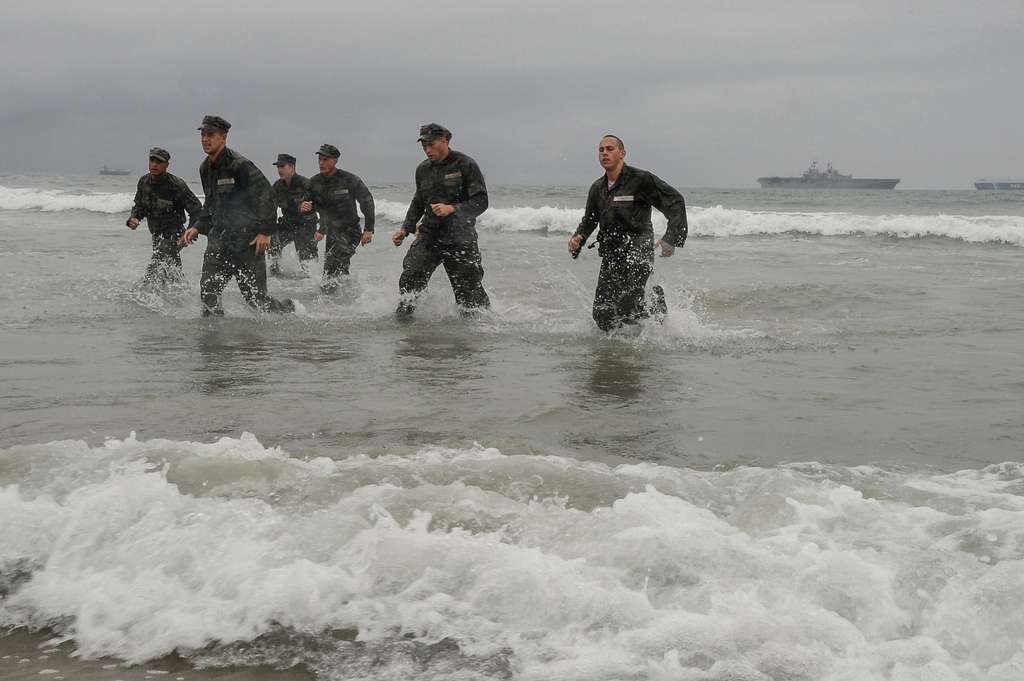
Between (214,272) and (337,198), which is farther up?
(337,198)

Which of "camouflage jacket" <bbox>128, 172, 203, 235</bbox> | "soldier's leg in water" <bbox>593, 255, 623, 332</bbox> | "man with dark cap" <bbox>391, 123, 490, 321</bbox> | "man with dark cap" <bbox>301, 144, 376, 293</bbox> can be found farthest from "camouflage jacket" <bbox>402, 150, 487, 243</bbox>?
"man with dark cap" <bbox>301, 144, 376, 293</bbox>

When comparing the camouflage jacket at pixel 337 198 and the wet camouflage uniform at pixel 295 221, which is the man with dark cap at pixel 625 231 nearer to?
the camouflage jacket at pixel 337 198

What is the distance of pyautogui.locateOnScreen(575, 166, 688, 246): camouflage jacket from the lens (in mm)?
8148

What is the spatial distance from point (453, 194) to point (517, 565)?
630 cm

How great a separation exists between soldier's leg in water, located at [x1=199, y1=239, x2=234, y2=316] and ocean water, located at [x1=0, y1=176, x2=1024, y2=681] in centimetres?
112

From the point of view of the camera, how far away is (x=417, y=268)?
9.40 m

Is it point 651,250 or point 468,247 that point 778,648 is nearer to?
point 651,250

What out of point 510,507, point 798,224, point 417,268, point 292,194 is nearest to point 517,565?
point 510,507

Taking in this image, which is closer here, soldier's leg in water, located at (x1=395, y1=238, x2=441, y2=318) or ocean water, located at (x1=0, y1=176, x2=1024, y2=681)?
ocean water, located at (x1=0, y1=176, x2=1024, y2=681)

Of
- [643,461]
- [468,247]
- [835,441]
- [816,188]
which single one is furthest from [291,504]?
[816,188]

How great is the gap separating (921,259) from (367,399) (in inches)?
649

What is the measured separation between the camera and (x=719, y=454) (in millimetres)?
4848

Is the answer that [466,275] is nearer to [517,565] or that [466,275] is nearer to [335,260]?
[335,260]

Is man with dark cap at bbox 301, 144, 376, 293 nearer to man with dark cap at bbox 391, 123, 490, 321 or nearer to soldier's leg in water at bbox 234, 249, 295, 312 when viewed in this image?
soldier's leg in water at bbox 234, 249, 295, 312
